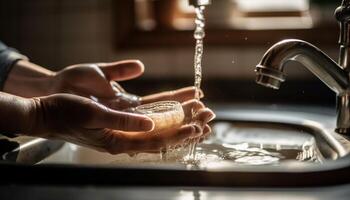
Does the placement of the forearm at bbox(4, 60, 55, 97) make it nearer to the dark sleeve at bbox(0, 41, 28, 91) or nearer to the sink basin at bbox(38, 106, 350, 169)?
the dark sleeve at bbox(0, 41, 28, 91)

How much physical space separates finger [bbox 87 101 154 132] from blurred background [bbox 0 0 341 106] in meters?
0.68

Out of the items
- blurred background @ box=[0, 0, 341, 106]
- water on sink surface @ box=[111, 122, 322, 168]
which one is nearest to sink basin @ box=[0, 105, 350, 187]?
water on sink surface @ box=[111, 122, 322, 168]

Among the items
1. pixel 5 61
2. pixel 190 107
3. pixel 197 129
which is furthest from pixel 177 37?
pixel 197 129

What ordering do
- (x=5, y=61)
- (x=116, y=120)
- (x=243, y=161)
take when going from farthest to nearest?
1. (x=5, y=61)
2. (x=243, y=161)
3. (x=116, y=120)

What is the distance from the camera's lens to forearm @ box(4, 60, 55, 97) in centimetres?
98

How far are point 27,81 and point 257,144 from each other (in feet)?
1.47

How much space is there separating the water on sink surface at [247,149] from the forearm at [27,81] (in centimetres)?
28

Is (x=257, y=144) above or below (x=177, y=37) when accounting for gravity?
below

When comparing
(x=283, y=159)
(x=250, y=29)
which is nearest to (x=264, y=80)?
(x=283, y=159)

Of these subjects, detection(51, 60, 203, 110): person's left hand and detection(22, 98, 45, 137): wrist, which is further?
detection(51, 60, 203, 110): person's left hand

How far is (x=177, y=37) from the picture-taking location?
1.50 m

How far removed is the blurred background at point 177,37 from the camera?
140 centimetres

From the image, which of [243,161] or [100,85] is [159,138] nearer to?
[243,161]

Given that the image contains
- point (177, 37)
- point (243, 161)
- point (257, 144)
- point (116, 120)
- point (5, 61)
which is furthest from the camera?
point (177, 37)
